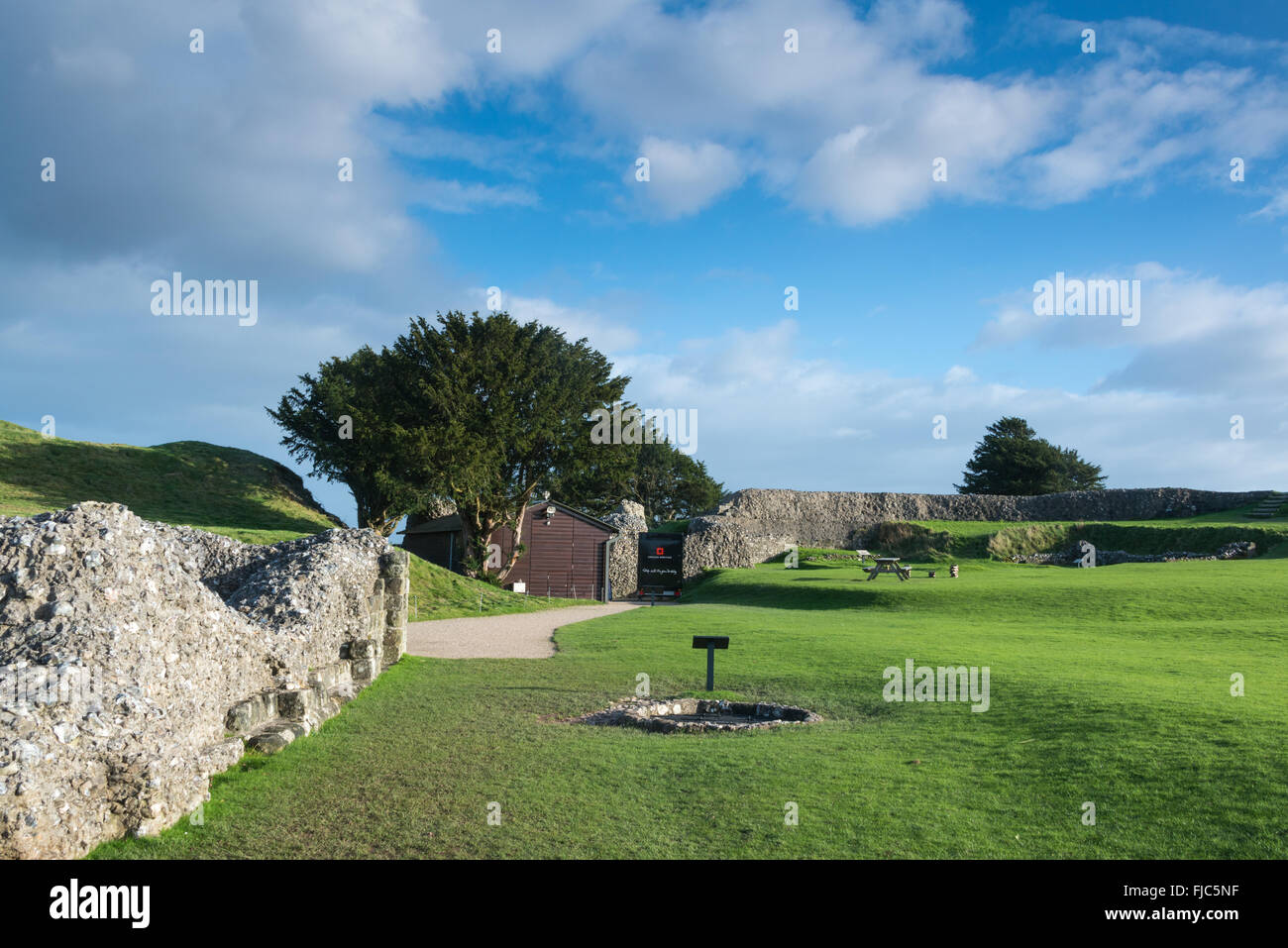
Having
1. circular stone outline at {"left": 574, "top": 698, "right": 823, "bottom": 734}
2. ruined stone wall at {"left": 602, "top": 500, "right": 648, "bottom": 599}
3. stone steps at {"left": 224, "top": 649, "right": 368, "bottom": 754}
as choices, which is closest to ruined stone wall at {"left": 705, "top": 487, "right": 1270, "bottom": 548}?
ruined stone wall at {"left": 602, "top": 500, "right": 648, "bottom": 599}

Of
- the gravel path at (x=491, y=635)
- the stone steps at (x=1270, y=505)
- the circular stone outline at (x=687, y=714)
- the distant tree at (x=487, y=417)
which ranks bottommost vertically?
the gravel path at (x=491, y=635)

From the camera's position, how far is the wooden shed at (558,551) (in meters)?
41.3

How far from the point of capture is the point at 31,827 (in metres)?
5.14

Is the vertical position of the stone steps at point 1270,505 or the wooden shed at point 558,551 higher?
the stone steps at point 1270,505

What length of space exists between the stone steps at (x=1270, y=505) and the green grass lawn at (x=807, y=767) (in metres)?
32.7

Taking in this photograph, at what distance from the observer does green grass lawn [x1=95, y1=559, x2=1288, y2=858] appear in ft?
19.9

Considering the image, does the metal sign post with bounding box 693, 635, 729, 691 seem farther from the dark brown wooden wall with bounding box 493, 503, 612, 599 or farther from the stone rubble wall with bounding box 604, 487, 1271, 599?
the stone rubble wall with bounding box 604, 487, 1271, 599

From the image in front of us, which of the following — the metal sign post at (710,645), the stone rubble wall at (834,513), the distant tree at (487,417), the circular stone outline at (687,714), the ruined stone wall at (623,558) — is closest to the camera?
the circular stone outline at (687,714)

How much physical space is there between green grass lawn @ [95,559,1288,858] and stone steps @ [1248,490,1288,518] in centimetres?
3274

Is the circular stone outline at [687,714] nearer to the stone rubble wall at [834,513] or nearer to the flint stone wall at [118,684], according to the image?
the flint stone wall at [118,684]

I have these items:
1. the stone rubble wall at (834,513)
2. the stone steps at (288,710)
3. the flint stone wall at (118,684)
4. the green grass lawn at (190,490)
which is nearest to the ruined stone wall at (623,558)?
the stone rubble wall at (834,513)
